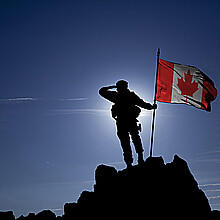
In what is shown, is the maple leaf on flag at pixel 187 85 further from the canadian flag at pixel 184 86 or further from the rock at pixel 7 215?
the rock at pixel 7 215

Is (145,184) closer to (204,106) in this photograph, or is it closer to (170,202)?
(170,202)

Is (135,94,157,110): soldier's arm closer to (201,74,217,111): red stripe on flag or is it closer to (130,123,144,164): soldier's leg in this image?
(130,123,144,164): soldier's leg

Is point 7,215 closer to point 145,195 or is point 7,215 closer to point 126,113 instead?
point 145,195

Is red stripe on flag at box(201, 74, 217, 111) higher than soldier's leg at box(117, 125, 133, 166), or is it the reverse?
red stripe on flag at box(201, 74, 217, 111)

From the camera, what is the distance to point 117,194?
11.5 metres

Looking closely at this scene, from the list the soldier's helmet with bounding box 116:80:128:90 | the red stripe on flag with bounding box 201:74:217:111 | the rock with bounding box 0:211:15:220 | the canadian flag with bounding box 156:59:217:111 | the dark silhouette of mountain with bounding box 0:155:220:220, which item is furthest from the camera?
the red stripe on flag with bounding box 201:74:217:111

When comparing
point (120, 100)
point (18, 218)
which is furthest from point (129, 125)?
point (18, 218)

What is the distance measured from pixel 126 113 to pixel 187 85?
18.0ft

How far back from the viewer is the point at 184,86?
51.9 ft

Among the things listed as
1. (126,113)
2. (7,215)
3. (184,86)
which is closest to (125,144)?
(126,113)

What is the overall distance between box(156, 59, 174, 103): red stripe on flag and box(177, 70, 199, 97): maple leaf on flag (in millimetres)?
728

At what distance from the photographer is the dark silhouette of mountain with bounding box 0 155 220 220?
432 inches

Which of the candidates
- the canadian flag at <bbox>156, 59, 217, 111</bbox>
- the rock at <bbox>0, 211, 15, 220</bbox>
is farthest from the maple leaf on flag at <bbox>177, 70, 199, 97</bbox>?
the rock at <bbox>0, 211, 15, 220</bbox>

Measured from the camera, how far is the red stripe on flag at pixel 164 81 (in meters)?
15.1
